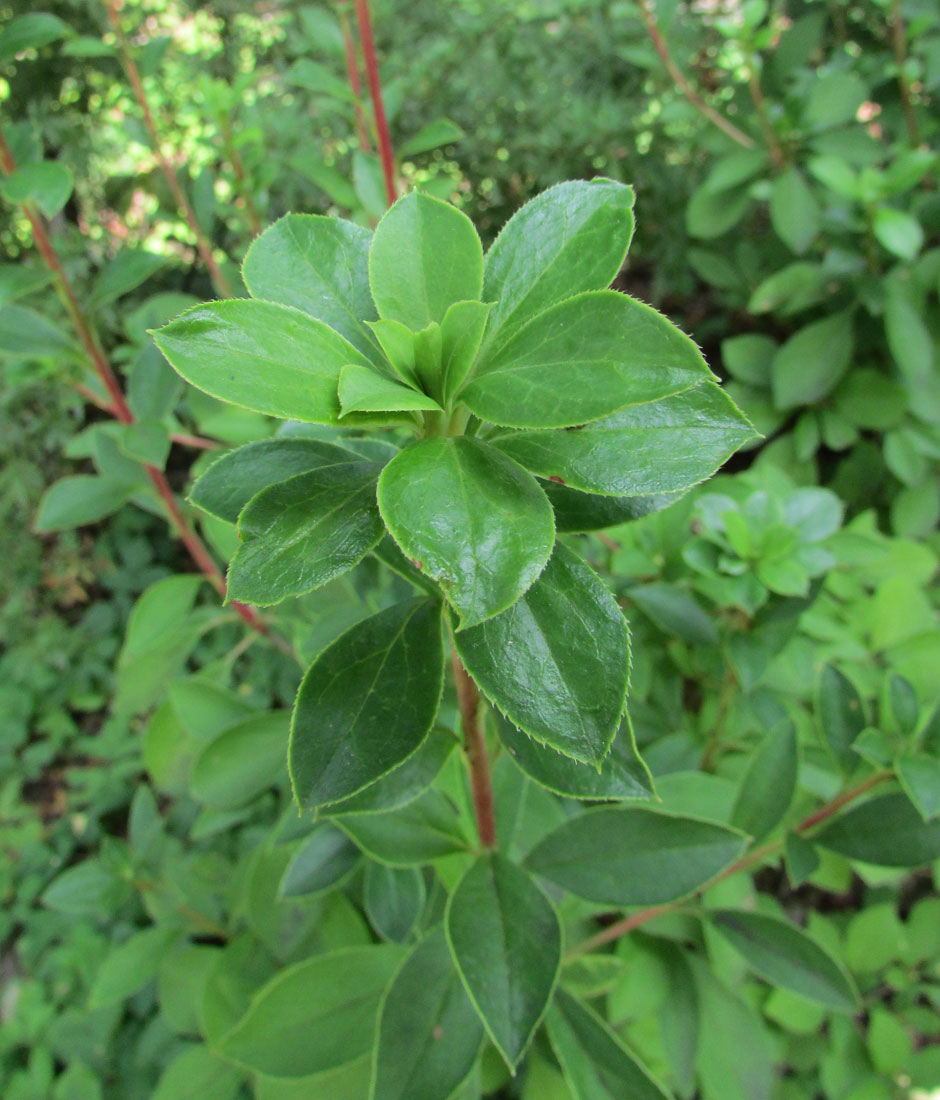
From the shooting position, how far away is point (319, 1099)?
73cm

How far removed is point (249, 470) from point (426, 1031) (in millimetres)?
476

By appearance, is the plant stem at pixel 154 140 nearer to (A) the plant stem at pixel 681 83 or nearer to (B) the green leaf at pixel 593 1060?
(A) the plant stem at pixel 681 83

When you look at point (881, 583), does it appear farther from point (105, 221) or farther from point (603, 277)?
point (105, 221)

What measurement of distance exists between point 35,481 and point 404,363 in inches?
73.1

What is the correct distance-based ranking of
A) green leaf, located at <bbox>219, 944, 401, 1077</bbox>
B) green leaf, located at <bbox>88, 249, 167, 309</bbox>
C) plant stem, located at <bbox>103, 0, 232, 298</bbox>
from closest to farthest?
green leaf, located at <bbox>219, 944, 401, 1077</bbox> < green leaf, located at <bbox>88, 249, 167, 309</bbox> < plant stem, located at <bbox>103, 0, 232, 298</bbox>

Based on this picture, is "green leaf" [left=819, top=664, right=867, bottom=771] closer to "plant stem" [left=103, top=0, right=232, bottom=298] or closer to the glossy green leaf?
the glossy green leaf

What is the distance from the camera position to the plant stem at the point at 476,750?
1.65 feet

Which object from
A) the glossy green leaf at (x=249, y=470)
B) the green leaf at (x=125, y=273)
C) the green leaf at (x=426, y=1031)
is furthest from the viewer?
the green leaf at (x=125, y=273)

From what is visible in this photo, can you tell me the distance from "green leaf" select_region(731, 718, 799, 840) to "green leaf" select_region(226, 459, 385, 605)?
1.75 ft

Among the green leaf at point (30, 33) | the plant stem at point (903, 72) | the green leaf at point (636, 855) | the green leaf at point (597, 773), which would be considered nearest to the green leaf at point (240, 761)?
the green leaf at point (636, 855)

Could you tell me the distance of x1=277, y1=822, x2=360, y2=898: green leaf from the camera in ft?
2.32

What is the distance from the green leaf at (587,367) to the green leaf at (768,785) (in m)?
0.53

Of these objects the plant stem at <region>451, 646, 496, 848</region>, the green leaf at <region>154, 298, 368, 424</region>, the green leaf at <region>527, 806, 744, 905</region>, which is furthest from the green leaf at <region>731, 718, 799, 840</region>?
the green leaf at <region>154, 298, 368, 424</region>

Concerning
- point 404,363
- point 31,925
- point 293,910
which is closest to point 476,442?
point 404,363
